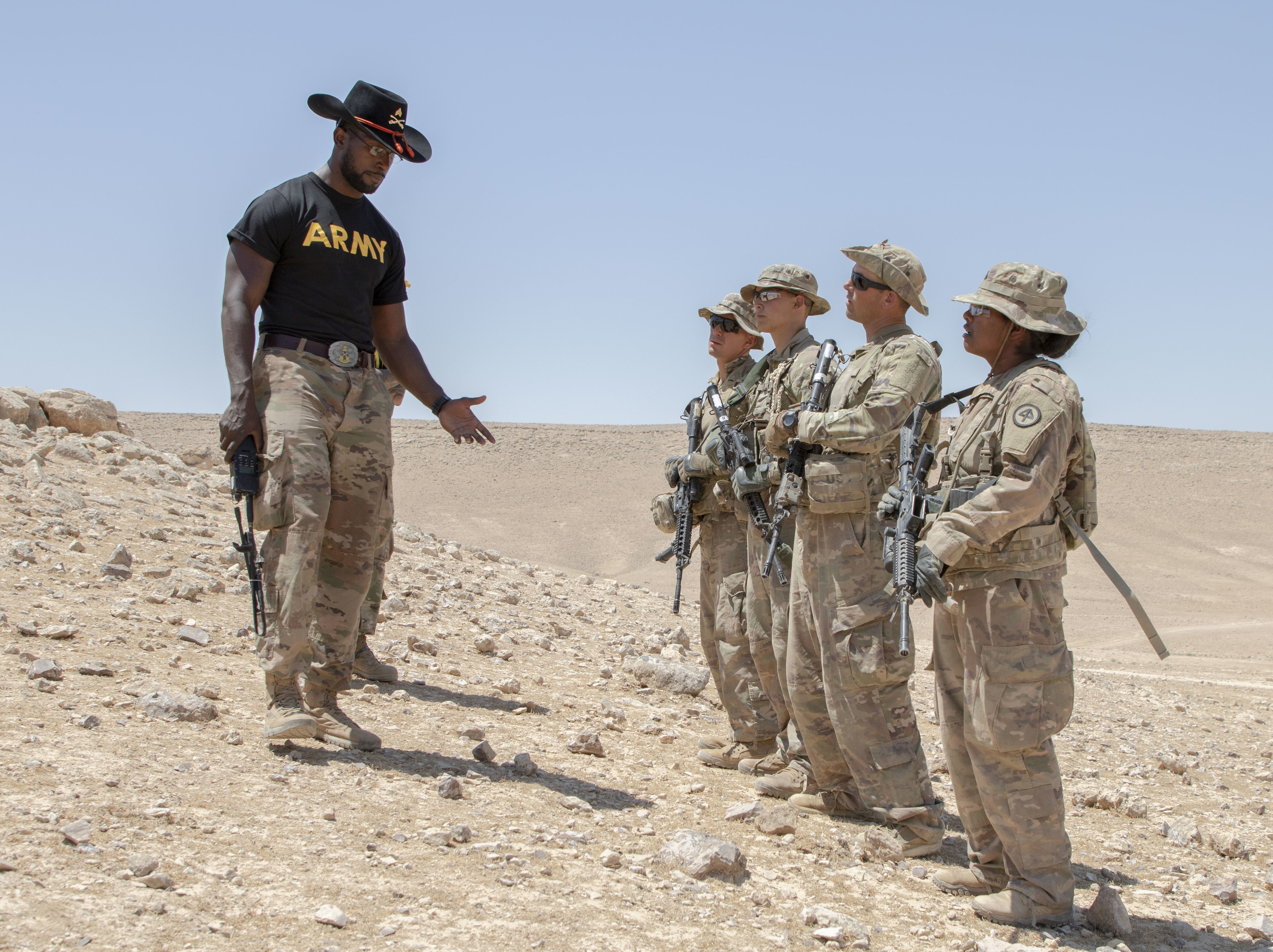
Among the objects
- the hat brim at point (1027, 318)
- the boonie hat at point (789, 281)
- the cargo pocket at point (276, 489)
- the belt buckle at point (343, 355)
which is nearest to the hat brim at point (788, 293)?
the boonie hat at point (789, 281)

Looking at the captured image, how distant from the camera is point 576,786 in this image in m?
4.41

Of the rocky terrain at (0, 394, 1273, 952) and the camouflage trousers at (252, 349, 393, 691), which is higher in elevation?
the camouflage trousers at (252, 349, 393, 691)

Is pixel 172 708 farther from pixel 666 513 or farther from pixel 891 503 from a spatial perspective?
pixel 891 503

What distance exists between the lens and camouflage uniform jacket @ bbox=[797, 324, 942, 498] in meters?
4.11

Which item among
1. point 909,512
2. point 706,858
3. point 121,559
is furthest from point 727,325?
point 121,559

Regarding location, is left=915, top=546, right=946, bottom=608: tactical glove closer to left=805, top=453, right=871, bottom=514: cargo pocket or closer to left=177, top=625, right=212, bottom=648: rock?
left=805, top=453, right=871, bottom=514: cargo pocket

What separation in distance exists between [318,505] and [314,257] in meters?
0.98

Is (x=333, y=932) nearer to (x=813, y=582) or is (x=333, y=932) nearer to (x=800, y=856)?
(x=800, y=856)

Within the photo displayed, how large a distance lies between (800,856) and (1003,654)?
1125mm

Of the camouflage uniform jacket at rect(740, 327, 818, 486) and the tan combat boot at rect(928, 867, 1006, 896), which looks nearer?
the tan combat boot at rect(928, 867, 1006, 896)

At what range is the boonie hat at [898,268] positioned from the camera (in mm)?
4418

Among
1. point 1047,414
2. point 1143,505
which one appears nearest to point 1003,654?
point 1047,414

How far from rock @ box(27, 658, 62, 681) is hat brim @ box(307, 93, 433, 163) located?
2.52 m

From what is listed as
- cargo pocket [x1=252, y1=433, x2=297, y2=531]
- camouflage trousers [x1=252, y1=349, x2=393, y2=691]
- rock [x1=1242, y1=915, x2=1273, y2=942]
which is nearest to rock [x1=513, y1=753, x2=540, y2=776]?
camouflage trousers [x1=252, y1=349, x2=393, y2=691]
